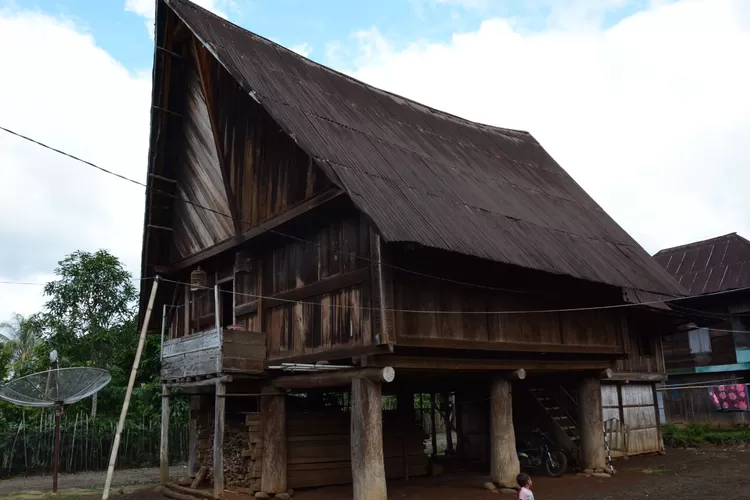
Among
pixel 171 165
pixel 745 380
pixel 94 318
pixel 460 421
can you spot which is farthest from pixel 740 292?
pixel 94 318

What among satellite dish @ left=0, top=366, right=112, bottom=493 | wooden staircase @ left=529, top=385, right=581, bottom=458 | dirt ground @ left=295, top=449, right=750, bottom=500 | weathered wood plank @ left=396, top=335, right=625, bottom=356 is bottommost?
dirt ground @ left=295, top=449, right=750, bottom=500

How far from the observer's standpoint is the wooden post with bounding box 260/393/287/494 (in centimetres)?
1213

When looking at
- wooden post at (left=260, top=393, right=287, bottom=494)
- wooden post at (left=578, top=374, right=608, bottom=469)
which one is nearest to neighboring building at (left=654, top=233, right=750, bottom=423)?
wooden post at (left=578, top=374, right=608, bottom=469)

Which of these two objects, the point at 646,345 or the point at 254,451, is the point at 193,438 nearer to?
the point at 254,451

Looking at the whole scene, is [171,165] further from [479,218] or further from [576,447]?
[576,447]

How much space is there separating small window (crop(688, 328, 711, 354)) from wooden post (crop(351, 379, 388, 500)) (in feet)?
63.9

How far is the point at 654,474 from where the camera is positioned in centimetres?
1546

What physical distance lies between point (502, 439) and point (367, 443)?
3.81 meters

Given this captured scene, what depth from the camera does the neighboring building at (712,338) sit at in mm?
23984

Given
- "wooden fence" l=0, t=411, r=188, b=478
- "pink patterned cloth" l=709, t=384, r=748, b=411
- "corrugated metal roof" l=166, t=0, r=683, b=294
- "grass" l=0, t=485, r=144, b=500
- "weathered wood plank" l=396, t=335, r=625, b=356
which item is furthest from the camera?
"pink patterned cloth" l=709, t=384, r=748, b=411

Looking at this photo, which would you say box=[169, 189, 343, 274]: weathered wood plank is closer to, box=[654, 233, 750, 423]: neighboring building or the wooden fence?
the wooden fence

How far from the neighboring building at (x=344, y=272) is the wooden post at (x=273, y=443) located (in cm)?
4

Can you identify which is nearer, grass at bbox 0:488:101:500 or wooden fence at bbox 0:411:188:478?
grass at bbox 0:488:101:500

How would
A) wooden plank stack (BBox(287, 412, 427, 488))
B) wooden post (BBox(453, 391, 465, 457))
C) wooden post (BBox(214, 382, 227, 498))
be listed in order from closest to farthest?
wooden post (BBox(214, 382, 227, 498))
wooden plank stack (BBox(287, 412, 427, 488))
wooden post (BBox(453, 391, 465, 457))
